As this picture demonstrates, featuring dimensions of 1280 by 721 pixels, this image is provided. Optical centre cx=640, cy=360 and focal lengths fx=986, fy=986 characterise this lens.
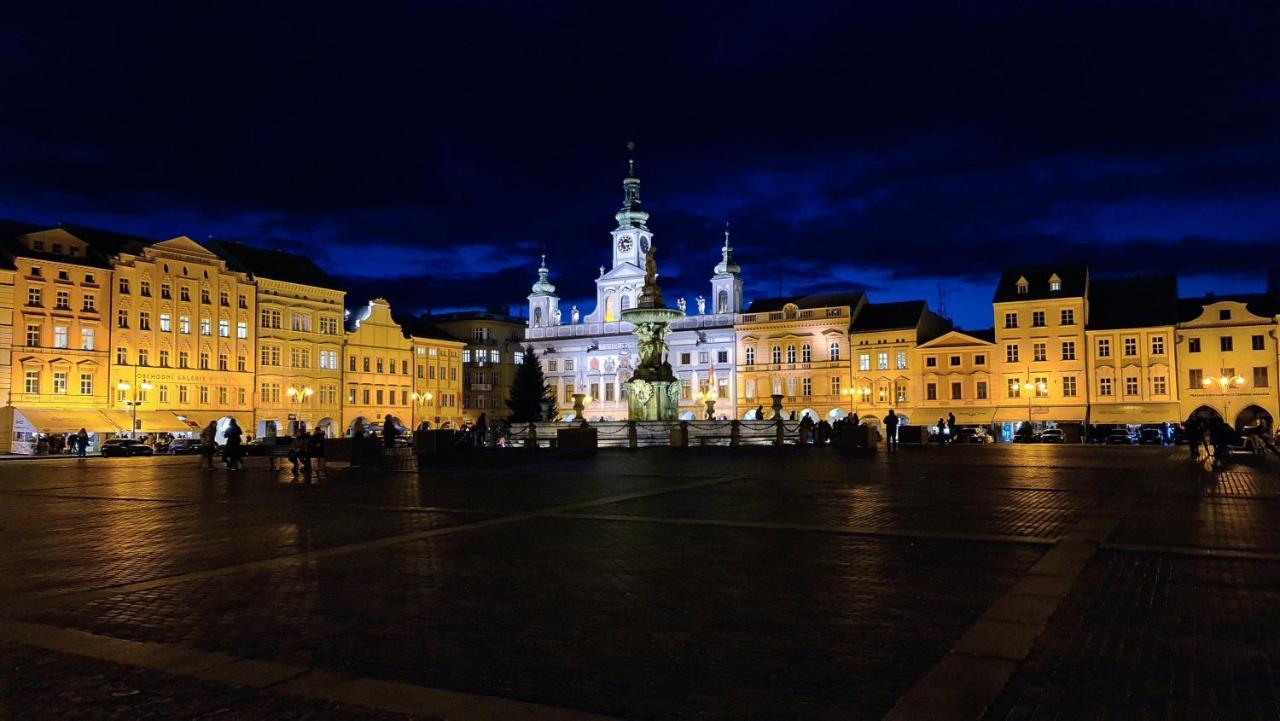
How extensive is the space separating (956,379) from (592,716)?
7270cm

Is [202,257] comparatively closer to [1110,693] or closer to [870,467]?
[870,467]

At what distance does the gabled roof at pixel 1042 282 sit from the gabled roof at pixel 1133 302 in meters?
2.33

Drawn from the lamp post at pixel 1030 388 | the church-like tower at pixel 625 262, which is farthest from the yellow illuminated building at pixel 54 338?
the lamp post at pixel 1030 388

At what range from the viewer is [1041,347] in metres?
69.9

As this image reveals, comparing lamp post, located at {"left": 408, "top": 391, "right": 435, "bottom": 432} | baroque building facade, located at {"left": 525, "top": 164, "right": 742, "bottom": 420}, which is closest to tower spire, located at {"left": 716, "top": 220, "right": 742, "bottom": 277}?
baroque building facade, located at {"left": 525, "top": 164, "right": 742, "bottom": 420}

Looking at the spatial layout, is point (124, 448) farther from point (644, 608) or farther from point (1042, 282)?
point (1042, 282)

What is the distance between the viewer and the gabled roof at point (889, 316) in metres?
78.3

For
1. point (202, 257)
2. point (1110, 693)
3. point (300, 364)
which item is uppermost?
point (202, 257)

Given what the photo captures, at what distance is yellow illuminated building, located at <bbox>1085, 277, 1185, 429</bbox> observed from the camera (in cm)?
6525

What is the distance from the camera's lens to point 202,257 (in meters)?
66.9

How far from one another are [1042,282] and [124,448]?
2333 inches

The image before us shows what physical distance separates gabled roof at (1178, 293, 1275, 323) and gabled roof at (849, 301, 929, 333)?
18187 millimetres

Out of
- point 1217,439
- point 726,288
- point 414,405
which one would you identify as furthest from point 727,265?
point 1217,439

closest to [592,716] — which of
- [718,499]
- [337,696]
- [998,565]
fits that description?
[337,696]
